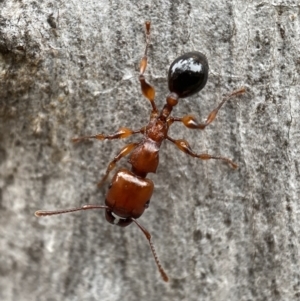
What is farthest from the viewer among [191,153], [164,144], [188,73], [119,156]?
[164,144]

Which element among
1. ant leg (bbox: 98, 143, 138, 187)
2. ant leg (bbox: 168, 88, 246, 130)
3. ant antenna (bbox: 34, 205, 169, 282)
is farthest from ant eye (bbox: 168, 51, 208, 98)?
ant antenna (bbox: 34, 205, 169, 282)

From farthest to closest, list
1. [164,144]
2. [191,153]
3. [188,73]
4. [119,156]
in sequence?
[164,144] < [119,156] < [191,153] < [188,73]

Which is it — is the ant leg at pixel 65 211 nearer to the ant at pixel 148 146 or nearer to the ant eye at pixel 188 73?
the ant at pixel 148 146

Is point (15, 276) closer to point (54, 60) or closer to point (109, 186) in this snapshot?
point (109, 186)

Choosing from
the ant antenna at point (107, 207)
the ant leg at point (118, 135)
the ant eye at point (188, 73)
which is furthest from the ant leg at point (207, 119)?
the ant antenna at point (107, 207)

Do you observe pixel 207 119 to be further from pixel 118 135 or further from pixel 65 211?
pixel 65 211

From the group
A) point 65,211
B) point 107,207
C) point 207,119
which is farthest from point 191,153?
point 65,211

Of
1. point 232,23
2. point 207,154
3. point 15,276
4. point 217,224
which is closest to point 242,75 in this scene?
point 232,23
